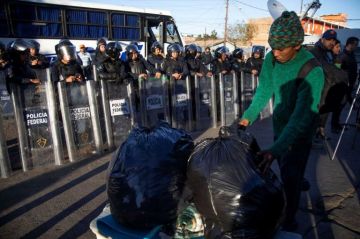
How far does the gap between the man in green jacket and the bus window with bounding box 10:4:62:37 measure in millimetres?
10703

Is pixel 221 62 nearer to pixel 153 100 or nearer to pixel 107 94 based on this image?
pixel 153 100

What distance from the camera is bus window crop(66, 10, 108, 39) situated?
1208cm

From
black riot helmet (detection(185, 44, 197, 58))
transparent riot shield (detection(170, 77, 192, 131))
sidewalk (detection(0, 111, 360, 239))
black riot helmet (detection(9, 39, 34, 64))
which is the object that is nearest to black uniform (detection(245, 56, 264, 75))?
black riot helmet (detection(185, 44, 197, 58))

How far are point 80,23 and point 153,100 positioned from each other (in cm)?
740

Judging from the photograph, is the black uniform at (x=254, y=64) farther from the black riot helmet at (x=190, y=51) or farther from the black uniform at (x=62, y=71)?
the black uniform at (x=62, y=71)

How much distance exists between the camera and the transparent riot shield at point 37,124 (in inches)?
189

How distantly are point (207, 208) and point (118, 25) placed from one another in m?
12.8

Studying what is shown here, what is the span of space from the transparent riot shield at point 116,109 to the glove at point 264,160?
4.24 metres

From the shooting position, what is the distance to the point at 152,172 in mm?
1980

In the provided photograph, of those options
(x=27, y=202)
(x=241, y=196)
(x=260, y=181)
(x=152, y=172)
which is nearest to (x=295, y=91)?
(x=260, y=181)

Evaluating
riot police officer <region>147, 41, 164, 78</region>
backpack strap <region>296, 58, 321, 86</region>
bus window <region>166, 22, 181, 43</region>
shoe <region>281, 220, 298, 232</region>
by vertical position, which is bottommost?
shoe <region>281, 220, 298, 232</region>

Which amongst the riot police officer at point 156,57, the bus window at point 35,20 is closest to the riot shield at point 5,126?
the riot police officer at point 156,57

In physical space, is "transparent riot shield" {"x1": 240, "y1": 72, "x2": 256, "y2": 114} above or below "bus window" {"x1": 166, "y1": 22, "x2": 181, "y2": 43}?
below

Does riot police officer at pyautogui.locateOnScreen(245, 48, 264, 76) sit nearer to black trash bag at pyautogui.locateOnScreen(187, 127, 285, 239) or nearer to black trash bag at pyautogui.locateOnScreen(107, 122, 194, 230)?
black trash bag at pyautogui.locateOnScreen(107, 122, 194, 230)
